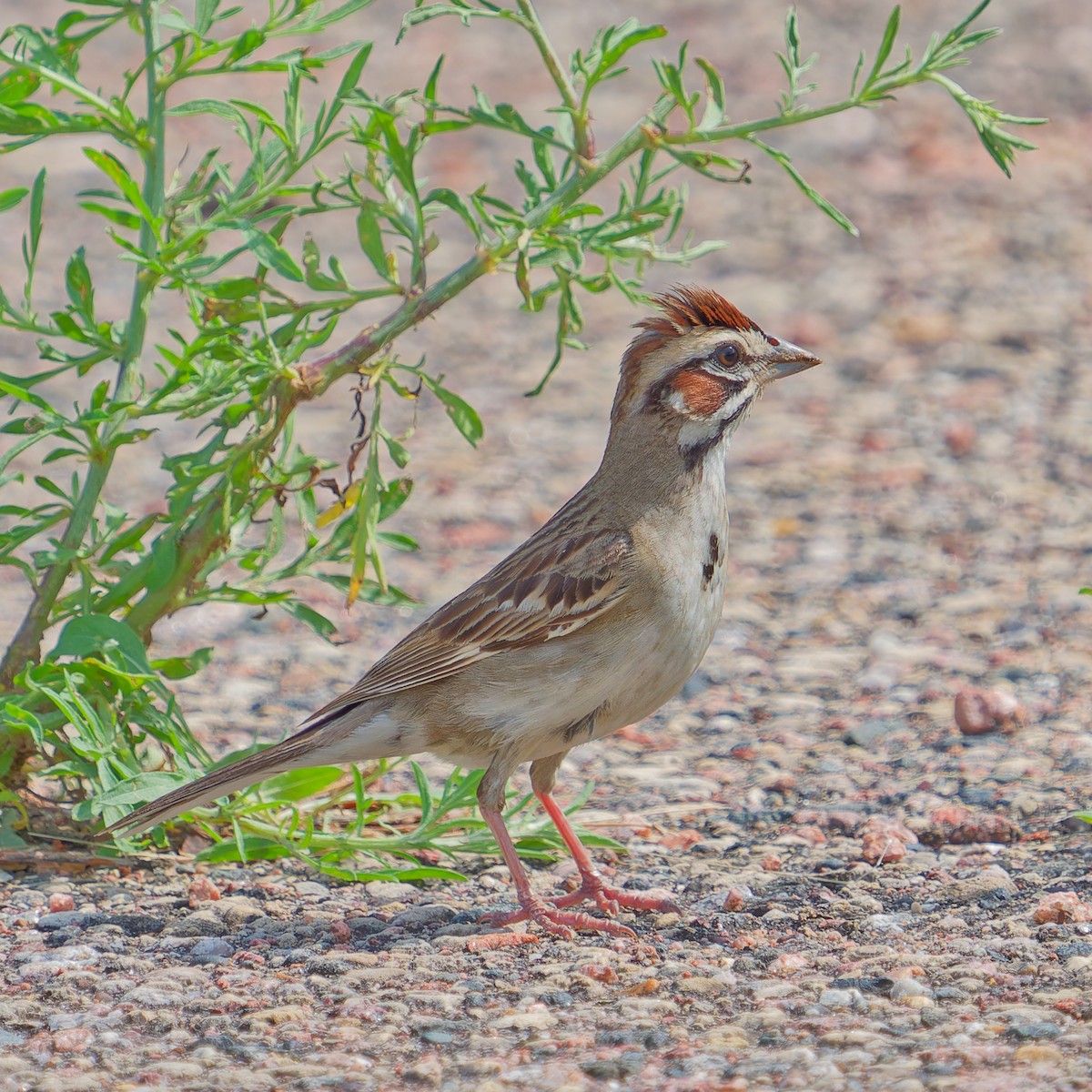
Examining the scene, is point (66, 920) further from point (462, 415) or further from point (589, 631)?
point (462, 415)

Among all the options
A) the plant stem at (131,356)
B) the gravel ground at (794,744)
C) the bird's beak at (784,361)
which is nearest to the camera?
the gravel ground at (794,744)

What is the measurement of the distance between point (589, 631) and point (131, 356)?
5.06ft

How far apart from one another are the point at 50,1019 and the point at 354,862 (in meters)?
1.42

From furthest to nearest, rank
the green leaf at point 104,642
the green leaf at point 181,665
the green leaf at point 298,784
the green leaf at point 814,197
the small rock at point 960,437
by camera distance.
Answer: the small rock at point 960,437, the green leaf at point 298,784, the green leaf at point 181,665, the green leaf at point 104,642, the green leaf at point 814,197

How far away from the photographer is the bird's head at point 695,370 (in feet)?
17.1

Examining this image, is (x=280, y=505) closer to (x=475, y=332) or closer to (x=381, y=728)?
(x=381, y=728)

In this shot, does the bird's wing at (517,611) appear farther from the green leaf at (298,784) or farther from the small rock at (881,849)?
the small rock at (881,849)

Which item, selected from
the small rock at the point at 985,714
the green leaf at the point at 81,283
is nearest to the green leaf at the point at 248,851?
the green leaf at the point at 81,283

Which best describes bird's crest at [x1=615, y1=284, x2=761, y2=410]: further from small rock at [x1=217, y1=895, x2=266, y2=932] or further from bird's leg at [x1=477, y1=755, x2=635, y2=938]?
small rock at [x1=217, y1=895, x2=266, y2=932]

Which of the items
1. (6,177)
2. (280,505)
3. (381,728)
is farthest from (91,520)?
(6,177)

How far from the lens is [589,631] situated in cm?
484

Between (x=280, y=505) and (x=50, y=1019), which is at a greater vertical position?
(x=280, y=505)

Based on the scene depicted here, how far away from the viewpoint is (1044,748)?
5980 millimetres

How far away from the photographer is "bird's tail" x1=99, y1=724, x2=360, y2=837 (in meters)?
4.60
